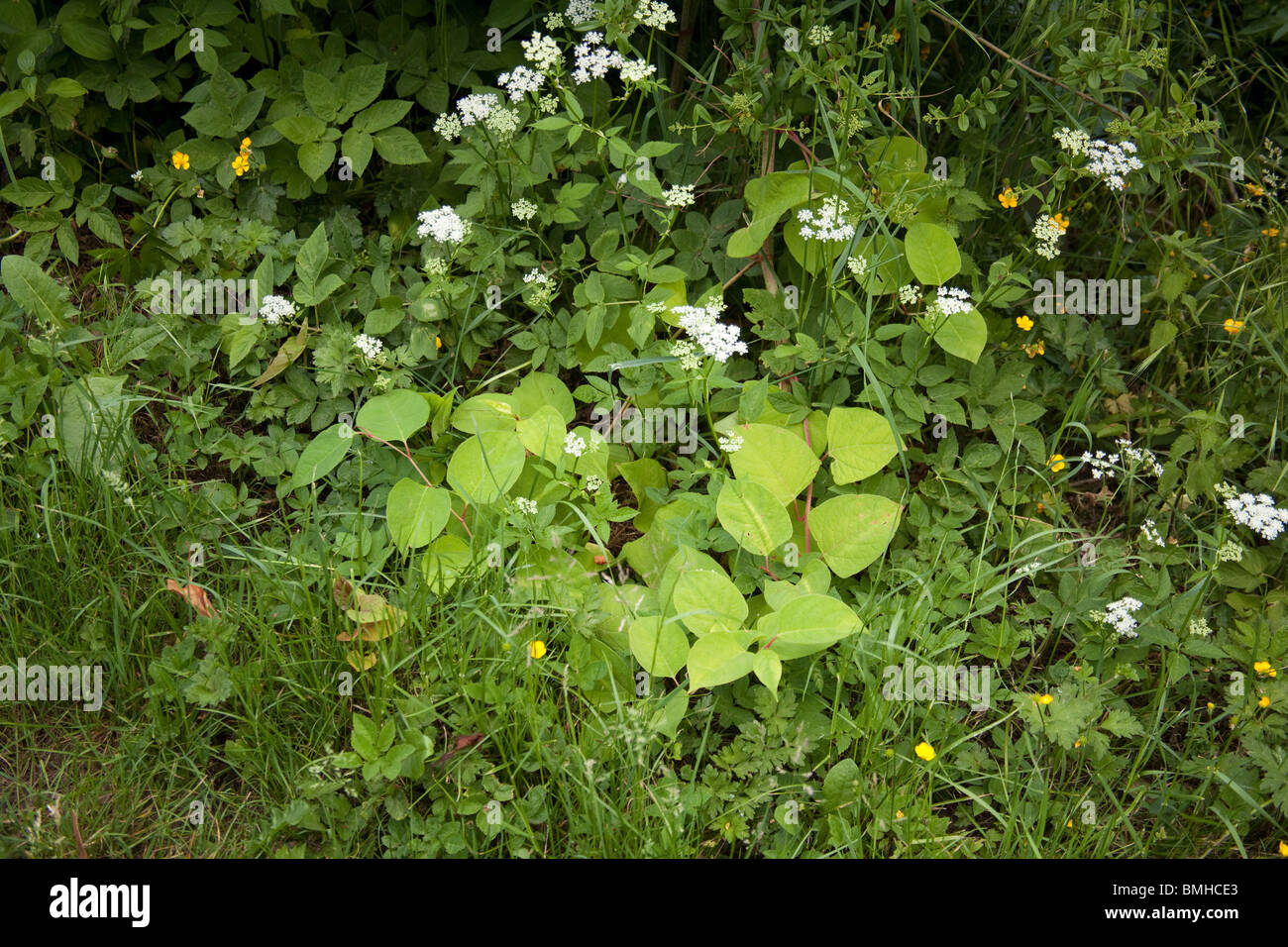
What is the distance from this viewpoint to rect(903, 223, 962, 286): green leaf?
260cm

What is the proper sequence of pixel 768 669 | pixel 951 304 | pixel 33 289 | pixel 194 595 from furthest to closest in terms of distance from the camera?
1. pixel 33 289
2. pixel 951 304
3. pixel 194 595
4. pixel 768 669

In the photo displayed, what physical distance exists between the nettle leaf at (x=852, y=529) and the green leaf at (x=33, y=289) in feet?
6.89

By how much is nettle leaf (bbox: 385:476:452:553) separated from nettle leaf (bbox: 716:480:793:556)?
65 centimetres

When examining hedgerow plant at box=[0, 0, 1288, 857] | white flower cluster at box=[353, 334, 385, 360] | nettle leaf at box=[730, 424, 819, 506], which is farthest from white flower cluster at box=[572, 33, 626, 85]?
nettle leaf at box=[730, 424, 819, 506]

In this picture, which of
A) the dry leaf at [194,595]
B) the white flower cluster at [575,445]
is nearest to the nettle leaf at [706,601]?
the white flower cluster at [575,445]

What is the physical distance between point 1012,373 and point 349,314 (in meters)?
1.86

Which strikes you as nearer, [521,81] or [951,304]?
[951,304]

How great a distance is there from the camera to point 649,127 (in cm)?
305

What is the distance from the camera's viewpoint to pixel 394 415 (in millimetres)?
2564

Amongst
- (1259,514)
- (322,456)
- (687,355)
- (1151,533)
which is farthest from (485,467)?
(1259,514)

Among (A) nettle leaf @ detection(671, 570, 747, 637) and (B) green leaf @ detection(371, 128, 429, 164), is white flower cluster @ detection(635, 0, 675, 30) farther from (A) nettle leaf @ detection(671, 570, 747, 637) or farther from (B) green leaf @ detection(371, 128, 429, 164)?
(A) nettle leaf @ detection(671, 570, 747, 637)

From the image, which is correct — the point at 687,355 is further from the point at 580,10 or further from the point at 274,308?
the point at 274,308

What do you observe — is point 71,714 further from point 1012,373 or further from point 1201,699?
point 1201,699

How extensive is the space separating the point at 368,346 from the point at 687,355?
857 millimetres
